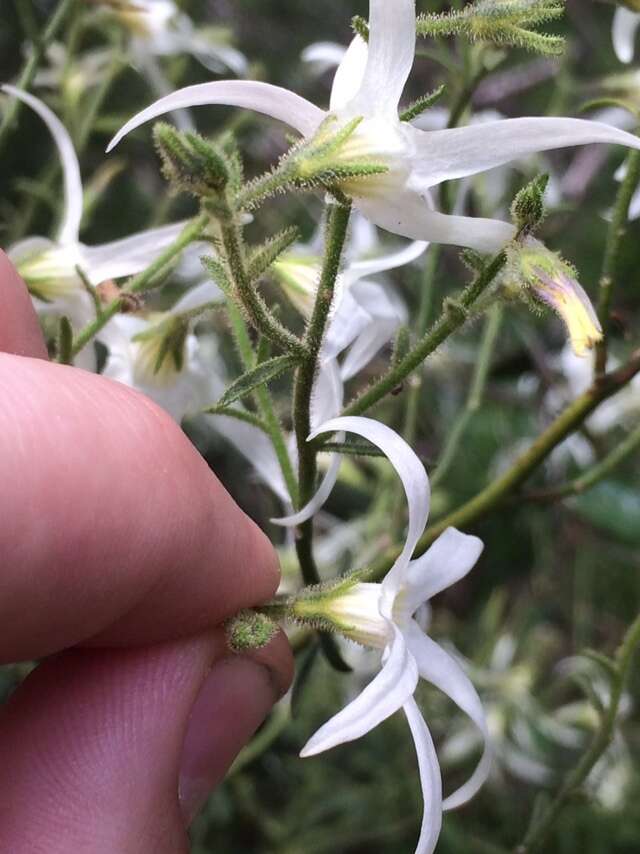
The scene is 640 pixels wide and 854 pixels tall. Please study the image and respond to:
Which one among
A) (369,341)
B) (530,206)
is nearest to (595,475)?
(369,341)

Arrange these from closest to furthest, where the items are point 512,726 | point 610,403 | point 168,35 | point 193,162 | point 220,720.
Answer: point 193,162
point 220,720
point 168,35
point 610,403
point 512,726

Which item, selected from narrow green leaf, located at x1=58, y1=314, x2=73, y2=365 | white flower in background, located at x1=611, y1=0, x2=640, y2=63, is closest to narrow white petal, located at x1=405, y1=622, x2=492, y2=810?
narrow green leaf, located at x1=58, y1=314, x2=73, y2=365

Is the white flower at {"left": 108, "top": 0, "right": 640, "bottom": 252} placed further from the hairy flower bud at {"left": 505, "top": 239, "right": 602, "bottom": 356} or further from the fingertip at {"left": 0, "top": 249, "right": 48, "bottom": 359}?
the fingertip at {"left": 0, "top": 249, "right": 48, "bottom": 359}

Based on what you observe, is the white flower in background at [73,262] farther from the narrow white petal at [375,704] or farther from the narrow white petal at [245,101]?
the narrow white petal at [375,704]

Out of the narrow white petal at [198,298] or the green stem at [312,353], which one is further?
the narrow white petal at [198,298]

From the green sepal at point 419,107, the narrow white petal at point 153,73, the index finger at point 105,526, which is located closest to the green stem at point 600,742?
the index finger at point 105,526

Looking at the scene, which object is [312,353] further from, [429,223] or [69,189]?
[69,189]
